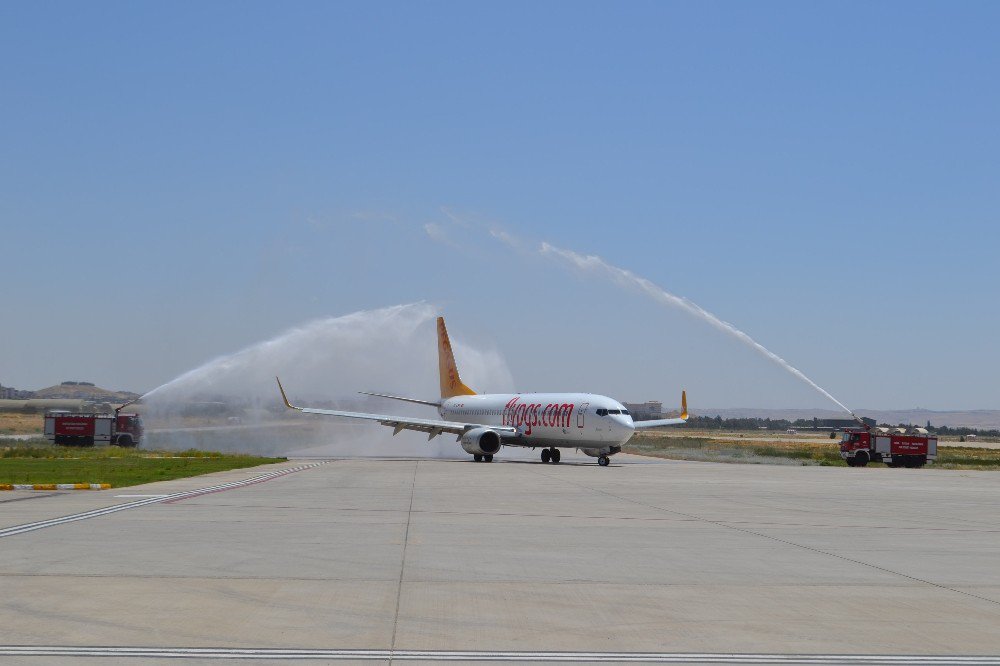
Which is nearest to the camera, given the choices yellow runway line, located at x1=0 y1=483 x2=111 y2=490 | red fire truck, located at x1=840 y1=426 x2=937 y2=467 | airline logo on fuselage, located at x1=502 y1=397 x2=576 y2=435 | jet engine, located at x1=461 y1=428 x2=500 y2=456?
yellow runway line, located at x1=0 y1=483 x2=111 y2=490

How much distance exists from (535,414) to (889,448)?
20606 mm

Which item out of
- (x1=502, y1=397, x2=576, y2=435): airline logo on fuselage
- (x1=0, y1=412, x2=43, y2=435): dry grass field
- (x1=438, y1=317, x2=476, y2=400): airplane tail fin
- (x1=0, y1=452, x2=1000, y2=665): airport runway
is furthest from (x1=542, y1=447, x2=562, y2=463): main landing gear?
(x1=0, y1=412, x2=43, y2=435): dry grass field

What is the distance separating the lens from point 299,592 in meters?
12.2

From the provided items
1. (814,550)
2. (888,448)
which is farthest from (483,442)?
(814,550)

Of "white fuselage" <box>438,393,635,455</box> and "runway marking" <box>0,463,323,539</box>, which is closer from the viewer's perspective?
"runway marking" <box>0,463,323,539</box>

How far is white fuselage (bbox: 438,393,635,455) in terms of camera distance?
52406mm

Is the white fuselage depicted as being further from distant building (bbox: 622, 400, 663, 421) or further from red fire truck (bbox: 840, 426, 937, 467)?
distant building (bbox: 622, 400, 663, 421)

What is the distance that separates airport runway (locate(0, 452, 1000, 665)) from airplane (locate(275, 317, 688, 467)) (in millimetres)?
25408

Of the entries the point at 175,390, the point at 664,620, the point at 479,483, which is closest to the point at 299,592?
Result: the point at 664,620

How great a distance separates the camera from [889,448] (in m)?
60.5

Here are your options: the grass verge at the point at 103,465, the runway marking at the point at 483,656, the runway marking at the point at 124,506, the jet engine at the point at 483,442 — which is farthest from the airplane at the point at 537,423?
the runway marking at the point at 483,656

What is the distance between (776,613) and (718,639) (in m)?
1.72

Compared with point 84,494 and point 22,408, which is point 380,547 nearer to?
point 84,494

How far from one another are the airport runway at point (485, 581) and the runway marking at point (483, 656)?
0.03 meters
